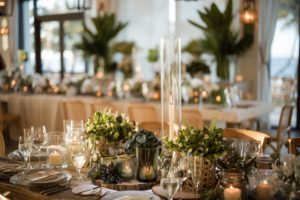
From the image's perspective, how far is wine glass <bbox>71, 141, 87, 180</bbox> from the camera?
2545 mm

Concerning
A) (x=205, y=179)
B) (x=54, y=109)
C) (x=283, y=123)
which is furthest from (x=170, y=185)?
(x=54, y=109)

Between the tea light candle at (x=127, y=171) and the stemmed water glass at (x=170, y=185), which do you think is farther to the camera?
the tea light candle at (x=127, y=171)

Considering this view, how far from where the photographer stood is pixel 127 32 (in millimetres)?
10133

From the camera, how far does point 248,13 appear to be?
737cm

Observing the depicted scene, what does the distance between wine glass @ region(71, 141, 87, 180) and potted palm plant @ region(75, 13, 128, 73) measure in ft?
23.0

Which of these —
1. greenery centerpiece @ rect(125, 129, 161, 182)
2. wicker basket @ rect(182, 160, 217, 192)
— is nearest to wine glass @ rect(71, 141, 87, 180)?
greenery centerpiece @ rect(125, 129, 161, 182)

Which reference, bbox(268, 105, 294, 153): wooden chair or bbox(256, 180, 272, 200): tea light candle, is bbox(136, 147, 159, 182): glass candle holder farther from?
bbox(268, 105, 294, 153): wooden chair

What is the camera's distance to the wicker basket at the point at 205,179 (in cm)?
224

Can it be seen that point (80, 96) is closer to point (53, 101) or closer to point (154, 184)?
point (53, 101)

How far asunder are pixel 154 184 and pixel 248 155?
524 millimetres

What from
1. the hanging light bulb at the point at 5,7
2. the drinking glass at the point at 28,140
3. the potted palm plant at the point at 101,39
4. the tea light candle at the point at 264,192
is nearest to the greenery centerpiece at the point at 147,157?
the tea light candle at the point at 264,192

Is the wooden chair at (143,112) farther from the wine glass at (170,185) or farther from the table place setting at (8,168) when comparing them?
the wine glass at (170,185)

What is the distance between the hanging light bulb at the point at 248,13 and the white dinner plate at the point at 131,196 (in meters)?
5.62

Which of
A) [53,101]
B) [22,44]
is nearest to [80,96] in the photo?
[53,101]
